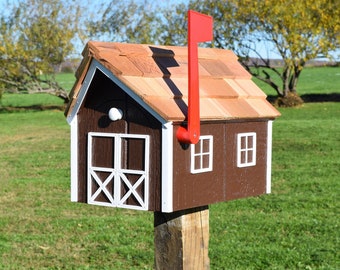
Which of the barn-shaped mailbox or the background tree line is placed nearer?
the barn-shaped mailbox

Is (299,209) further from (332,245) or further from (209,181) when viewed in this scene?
(209,181)

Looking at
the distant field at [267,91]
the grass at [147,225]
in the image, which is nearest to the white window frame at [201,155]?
the grass at [147,225]

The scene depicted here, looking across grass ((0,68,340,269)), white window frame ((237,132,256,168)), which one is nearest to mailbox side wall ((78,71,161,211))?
white window frame ((237,132,256,168))

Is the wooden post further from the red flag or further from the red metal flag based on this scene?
the red flag

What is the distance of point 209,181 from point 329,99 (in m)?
27.9

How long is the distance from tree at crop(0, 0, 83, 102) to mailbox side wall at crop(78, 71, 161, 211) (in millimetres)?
25733

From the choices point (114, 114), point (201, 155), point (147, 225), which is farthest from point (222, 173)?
point (147, 225)

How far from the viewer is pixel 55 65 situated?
96.8ft

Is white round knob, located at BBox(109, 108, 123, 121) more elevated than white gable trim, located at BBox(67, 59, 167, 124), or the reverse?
white gable trim, located at BBox(67, 59, 167, 124)

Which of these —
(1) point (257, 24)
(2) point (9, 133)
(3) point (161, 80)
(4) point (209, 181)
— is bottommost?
(2) point (9, 133)

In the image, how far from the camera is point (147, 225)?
7695 millimetres

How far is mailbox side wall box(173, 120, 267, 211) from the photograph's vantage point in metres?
3.16

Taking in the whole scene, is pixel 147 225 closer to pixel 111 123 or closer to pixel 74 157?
pixel 74 157

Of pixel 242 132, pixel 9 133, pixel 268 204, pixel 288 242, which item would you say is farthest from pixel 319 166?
pixel 9 133
